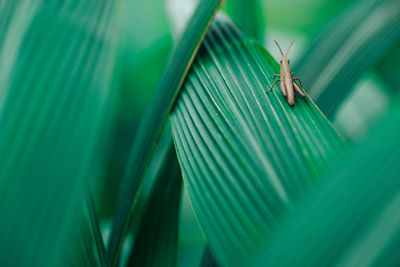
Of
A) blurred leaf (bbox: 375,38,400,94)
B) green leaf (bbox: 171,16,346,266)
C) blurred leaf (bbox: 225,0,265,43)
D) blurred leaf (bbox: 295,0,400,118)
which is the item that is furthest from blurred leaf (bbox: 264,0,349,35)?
green leaf (bbox: 171,16,346,266)

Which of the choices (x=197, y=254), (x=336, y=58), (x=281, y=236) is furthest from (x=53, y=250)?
(x=197, y=254)

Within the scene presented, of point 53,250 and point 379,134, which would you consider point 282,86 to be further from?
point 53,250

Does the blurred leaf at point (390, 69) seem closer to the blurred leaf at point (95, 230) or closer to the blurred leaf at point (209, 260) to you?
the blurred leaf at point (209, 260)

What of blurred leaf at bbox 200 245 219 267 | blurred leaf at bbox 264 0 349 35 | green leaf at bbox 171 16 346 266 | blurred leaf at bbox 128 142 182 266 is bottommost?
blurred leaf at bbox 200 245 219 267

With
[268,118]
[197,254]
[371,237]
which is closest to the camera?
[371,237]

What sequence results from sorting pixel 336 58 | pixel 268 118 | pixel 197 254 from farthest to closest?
pixel 197 254, pixel 336 58, pixel 268 118

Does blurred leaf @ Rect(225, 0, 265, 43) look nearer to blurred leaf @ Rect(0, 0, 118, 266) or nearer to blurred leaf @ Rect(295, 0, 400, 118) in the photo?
blurred leaf @ Rect(295, 0, 400, 118)

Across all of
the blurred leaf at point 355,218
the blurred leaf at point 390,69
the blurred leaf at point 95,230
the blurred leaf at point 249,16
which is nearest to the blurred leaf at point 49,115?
the blurred leaf at point 95,230

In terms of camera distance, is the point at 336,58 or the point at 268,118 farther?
the point at 336,58
